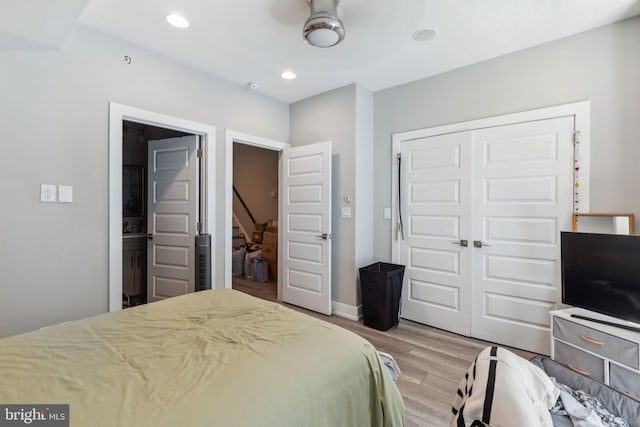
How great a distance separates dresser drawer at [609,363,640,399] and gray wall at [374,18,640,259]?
1195mm

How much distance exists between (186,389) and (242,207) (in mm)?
5782

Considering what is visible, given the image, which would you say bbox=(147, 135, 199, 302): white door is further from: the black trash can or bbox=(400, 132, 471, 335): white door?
bbox=(400, 132, 471, 335): white door

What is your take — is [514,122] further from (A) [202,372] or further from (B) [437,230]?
(A) [202,372]

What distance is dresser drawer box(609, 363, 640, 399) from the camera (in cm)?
167

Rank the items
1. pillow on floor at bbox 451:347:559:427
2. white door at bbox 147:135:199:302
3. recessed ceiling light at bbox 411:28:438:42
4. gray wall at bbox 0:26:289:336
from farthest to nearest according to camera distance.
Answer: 1. white door at bbox 147:135:199:302
2. recessed ceiling light at bbox 411:28:438:42
3. gray wall at bbox 0:26:289:336
4. pillow on floor at bbox 451:347:559:427

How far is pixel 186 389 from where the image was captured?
893 millimetres

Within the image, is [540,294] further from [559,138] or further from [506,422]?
[506,422]

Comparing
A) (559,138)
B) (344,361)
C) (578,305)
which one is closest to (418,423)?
(344,361)

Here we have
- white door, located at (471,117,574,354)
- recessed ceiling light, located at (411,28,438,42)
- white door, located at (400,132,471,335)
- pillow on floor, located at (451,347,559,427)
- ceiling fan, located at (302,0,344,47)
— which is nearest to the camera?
pillow on floor, located at (451,347,559,427)

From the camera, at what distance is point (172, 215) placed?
10.7 feet

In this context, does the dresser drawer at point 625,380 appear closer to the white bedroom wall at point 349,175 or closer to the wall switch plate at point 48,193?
the white bedroom wall at point 349,175

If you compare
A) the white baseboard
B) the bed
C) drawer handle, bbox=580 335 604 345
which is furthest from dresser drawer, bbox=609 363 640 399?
the white baseboard

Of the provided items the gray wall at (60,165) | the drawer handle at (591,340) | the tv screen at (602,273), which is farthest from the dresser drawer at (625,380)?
the gray wall at (60,165)

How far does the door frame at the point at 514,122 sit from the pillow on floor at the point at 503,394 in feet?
6.86
